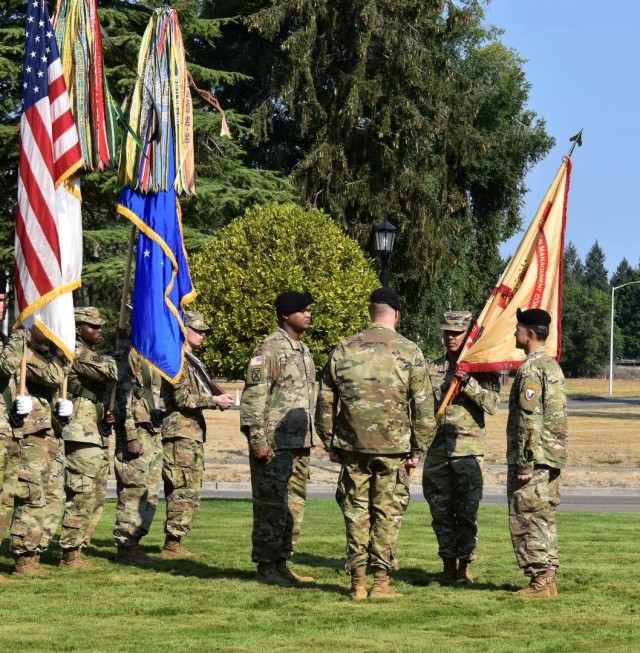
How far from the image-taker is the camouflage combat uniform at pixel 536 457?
1021cm

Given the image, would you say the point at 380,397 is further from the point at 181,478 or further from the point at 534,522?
the point at 181,478

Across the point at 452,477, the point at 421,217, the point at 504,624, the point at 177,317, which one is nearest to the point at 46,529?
the point at 177,317

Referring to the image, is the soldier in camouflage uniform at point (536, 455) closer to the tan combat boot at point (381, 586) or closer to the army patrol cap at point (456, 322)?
A: the army patrol cap at point (456, 322)

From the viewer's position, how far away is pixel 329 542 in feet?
45.6

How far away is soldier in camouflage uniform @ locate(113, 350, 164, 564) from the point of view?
473 inches

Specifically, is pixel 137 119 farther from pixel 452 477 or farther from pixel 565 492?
pixel 565 492

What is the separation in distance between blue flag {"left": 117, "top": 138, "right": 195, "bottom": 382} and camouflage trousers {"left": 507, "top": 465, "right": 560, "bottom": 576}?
3565mm

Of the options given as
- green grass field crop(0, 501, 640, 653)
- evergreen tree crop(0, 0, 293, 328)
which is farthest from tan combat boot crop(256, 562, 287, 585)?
evergreen tree crop(0, 0, 293, 328)

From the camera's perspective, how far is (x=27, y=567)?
11.0m

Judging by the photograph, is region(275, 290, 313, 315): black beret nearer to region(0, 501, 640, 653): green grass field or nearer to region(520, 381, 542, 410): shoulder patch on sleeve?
region(520, 381, 542, 410): shoulder patch on sleeve

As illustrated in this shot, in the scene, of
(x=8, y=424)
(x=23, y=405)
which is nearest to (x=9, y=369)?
(x=23, y=405)

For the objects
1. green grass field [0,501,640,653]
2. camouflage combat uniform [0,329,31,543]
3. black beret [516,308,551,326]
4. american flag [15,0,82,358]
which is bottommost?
green grass field [0,501,640,653]

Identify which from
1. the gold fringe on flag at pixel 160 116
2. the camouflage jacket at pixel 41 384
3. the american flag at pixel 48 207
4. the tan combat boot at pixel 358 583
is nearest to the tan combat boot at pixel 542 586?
the tan combat boot at pixel 358 583

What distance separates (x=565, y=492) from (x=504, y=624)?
14.4 meters
